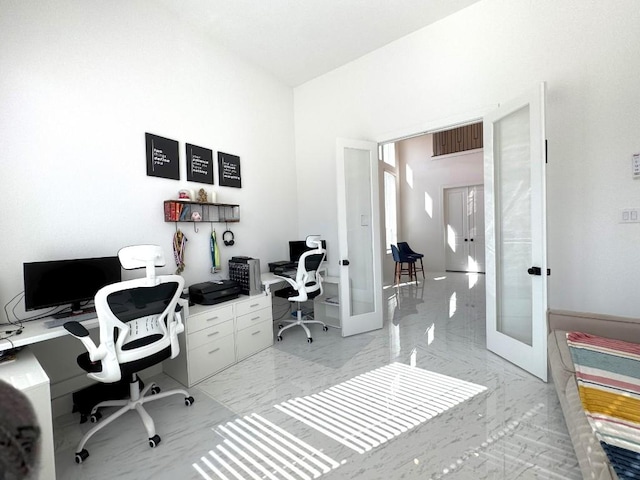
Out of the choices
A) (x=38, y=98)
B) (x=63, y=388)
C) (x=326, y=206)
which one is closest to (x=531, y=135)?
(x=326, y=206)

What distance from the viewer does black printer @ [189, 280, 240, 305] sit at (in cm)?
278

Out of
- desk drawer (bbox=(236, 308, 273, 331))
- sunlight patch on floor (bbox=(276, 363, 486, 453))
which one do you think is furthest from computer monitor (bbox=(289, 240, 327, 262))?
sunlight patch on floor (bbox=(276, 363, 486, 453))

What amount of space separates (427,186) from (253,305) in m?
6.41

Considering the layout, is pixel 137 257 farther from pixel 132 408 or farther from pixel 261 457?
pixel 261 457

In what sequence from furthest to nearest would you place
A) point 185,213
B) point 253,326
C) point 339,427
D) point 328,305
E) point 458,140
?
1. point 458,140
2. point 328,305
3. point 253,326
4. point 185,213
5. point 339,427

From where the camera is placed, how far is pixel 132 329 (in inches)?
72.8

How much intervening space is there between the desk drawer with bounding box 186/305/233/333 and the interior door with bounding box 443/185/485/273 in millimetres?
6558

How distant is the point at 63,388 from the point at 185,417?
101 centimetres

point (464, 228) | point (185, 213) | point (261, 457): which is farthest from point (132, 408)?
point (464, 228)

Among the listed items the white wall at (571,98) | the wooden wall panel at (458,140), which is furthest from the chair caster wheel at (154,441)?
the wooden wall panel at (458,140)

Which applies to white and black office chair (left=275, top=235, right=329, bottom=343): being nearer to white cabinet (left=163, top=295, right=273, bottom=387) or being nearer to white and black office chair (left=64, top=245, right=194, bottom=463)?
white cabinet (left=163, top=295, right=273, bottom=387)

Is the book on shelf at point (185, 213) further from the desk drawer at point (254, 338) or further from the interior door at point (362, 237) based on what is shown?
the interior door at point (362, 237)

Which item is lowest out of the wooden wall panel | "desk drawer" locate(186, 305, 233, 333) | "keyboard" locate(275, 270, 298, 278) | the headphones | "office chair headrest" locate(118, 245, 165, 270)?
"desk drawer" locate(186, 305, 233, 333)

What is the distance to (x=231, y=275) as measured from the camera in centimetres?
330
